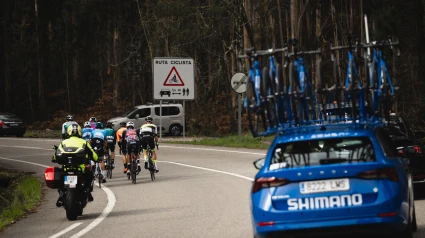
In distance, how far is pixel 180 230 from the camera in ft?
→ 42.7

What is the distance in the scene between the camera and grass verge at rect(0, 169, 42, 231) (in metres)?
17.2

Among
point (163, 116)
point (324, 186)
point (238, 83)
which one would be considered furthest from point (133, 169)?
point (163, 116)

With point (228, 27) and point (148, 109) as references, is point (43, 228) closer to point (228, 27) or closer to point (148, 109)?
point (148, 109)

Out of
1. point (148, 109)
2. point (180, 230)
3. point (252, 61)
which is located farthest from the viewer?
point (148, 109)

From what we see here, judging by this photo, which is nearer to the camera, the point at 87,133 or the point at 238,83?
the point at 87,133

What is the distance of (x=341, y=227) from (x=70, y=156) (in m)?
7.46

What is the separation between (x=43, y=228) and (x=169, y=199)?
4.40m

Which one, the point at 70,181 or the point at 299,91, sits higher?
the point at 299,91


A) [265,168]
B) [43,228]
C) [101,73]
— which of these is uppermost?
[101,73]

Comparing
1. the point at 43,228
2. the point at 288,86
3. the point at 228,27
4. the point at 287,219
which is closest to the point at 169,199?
the point at 43,228

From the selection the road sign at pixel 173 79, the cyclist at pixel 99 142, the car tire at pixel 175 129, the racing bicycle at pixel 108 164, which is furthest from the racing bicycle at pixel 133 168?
the car tire at pixel 175 129

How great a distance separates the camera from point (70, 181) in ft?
50.7

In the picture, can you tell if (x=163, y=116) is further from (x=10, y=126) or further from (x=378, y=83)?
(x=378, y=83)

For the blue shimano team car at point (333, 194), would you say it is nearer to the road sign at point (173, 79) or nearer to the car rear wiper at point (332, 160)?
the car rear wiper at point (332, 160)
